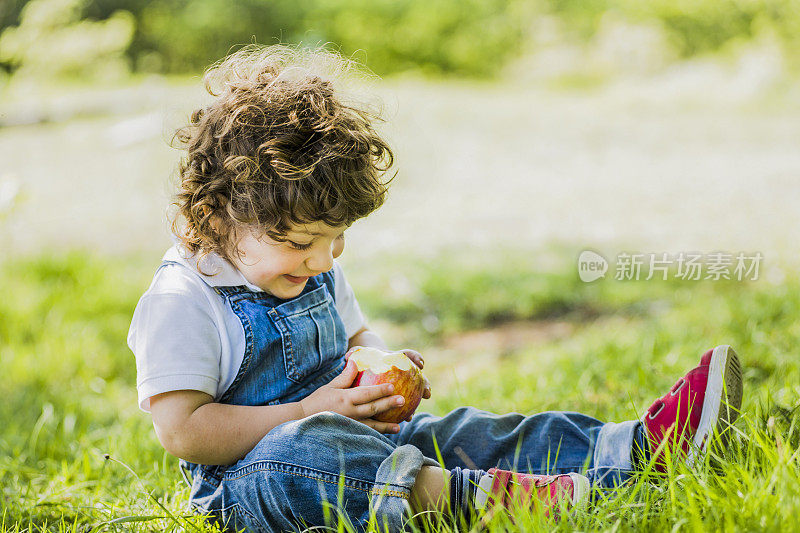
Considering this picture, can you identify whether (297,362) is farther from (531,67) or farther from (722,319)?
(531,67)

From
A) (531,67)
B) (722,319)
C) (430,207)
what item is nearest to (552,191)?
(430,207)

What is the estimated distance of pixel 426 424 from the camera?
2.00 meters

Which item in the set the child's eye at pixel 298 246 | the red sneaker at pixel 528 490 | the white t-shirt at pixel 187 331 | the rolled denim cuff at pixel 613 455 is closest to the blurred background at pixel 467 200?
the rolled denim cuff at pixel 613 455

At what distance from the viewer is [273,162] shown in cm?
171

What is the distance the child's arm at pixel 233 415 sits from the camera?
1666 millimetres

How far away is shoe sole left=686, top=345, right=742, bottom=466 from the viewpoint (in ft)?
5.67

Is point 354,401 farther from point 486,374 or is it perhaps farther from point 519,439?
point 486,374

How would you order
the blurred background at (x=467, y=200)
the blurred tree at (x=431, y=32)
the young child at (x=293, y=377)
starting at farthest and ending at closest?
the blurred tree at (x=431, y=32) → the blurred background at (x=467, y=200) → the young child at (x=293, y=377)

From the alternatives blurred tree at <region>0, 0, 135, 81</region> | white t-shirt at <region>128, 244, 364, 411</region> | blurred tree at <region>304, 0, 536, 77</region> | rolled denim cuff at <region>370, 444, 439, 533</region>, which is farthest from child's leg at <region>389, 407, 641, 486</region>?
blurred tree at <region>304, 0, 536, 77</region>

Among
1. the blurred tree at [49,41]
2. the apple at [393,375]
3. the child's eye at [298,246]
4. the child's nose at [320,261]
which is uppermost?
the blurred tree at [49,41]

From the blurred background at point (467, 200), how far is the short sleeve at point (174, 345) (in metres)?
0.36

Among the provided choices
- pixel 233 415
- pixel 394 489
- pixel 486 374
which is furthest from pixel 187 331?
pixel 486 374

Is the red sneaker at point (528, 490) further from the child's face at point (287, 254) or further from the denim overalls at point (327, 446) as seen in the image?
the child's face at point (287, 254)

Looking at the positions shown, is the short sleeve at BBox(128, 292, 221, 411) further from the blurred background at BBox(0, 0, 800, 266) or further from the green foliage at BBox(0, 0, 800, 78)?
the green foliage at BBox(0, 0, 800, 78)
